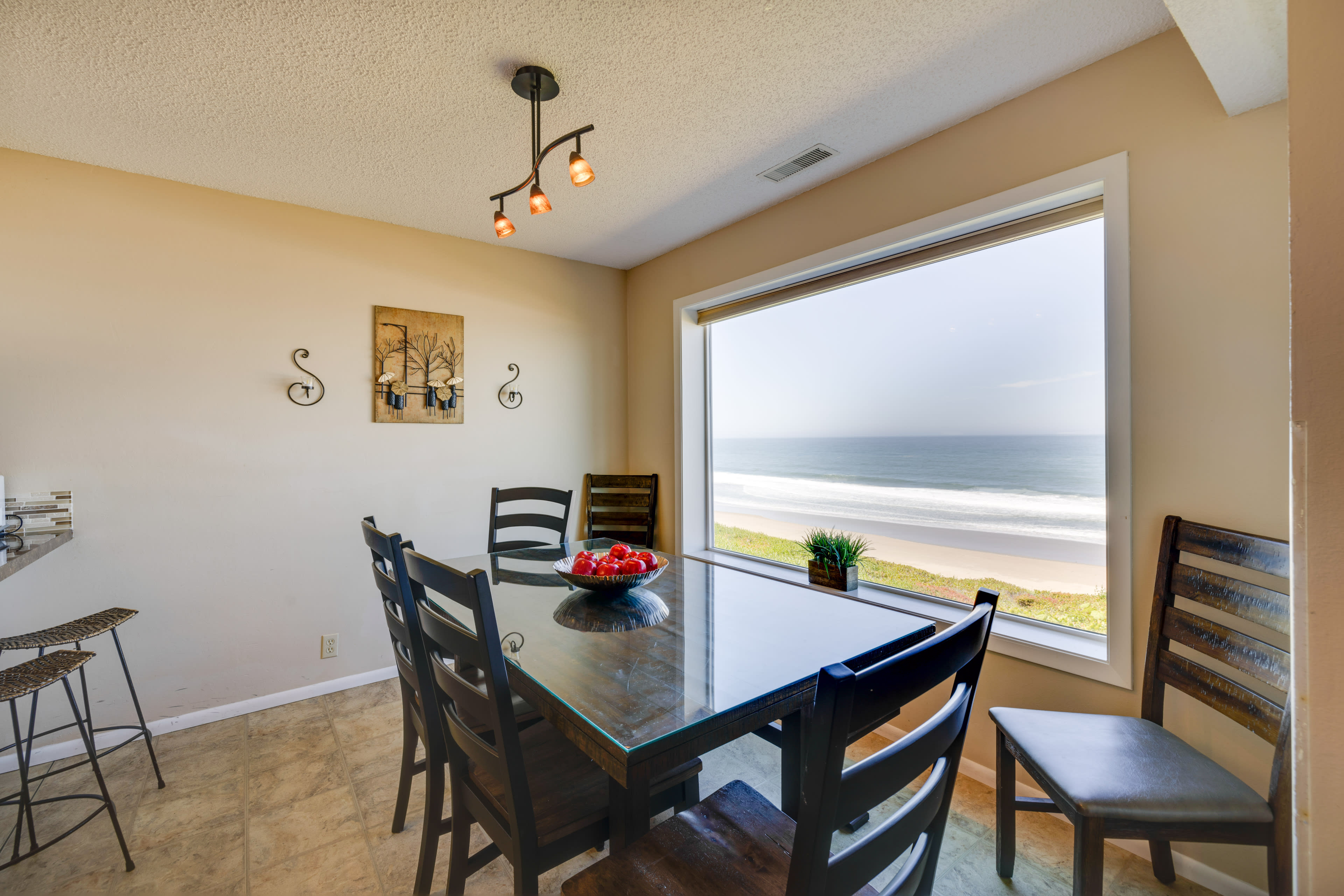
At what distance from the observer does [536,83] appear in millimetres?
1848

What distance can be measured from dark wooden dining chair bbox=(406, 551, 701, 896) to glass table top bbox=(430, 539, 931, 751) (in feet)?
0.50

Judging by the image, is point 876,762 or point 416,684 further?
point 416,684

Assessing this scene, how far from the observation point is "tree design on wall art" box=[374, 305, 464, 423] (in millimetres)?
3107

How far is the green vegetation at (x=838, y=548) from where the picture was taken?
2.63m

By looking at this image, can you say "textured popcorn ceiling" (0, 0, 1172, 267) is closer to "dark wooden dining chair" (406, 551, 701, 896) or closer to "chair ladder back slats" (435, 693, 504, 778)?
"dark wooden dining chair" (406, 551, 701, 896)

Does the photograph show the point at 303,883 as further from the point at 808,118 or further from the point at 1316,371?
the point at 808,118

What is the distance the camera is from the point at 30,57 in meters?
1.72

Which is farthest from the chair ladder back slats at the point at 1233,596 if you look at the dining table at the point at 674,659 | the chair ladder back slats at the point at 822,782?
the chair ladder back slats at the point at 822,782

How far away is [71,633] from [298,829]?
3.61 ft

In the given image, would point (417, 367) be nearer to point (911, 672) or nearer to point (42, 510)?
point (42, 510)

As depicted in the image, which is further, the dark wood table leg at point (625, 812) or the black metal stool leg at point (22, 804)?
the black metal stool leg at point (22, 804)

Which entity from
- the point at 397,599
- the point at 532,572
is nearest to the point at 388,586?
the point at 397,599

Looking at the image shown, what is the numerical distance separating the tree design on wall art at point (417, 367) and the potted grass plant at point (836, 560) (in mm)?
2223

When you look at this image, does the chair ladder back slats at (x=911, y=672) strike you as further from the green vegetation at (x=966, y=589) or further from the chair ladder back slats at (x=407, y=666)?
the green vegetation at (x=966, y=589)
